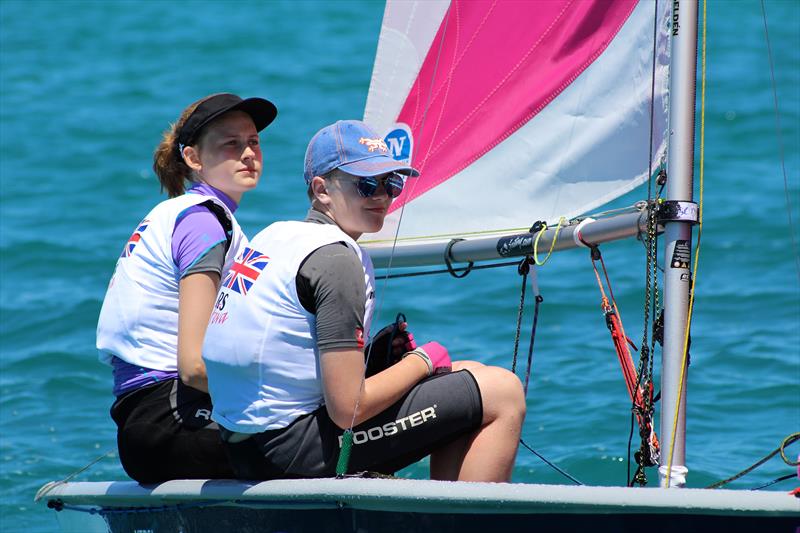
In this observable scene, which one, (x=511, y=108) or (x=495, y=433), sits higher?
(x=511, y=108)

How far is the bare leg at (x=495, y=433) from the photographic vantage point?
2.51 metres

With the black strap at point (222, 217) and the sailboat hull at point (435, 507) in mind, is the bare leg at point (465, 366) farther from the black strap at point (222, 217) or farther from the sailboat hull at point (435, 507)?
the black strap at point (222, 217)

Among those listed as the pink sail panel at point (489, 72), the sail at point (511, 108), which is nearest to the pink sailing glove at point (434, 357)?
the sail at point (511, 108)

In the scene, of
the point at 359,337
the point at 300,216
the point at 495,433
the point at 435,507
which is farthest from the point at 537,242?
the point at 300,216

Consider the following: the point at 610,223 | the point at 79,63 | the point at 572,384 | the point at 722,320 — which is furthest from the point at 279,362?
the point at 79,63

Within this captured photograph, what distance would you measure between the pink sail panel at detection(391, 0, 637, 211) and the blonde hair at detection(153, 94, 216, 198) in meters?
0.80

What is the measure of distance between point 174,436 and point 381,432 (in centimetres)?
50

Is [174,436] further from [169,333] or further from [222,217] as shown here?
[222,217]

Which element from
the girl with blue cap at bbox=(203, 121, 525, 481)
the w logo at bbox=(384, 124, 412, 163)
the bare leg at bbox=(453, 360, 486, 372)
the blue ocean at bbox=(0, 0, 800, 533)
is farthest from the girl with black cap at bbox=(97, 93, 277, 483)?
the blue ocean at bbox=(0, 0, 800, 533)

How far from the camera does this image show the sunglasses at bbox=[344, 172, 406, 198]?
2.52 metres

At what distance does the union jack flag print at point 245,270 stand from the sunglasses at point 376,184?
0.24 m

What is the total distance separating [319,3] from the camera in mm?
13820

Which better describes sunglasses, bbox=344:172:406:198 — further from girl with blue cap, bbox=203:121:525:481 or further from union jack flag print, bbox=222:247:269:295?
union jack flag print, bbox=222:247:269:295

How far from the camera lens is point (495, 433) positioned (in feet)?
8.24
